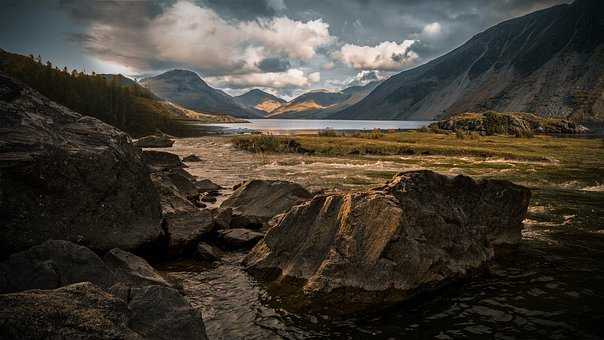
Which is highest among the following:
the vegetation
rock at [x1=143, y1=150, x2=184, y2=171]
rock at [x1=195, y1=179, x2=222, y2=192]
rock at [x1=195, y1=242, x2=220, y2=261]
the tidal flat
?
the vegetation

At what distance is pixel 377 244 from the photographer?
13.5m

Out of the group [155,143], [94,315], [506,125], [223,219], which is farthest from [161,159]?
[506,125]

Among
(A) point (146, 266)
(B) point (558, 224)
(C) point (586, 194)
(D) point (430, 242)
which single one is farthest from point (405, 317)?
(C) point (586, 194)

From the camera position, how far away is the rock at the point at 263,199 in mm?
24094

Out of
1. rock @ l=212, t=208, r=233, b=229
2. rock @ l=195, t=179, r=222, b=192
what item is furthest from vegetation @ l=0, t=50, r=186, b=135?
rock @ l=212, t=208, r=233, b=229

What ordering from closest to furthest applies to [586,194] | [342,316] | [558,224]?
1. [342,316]
2. [558,224]
3. [586,194]

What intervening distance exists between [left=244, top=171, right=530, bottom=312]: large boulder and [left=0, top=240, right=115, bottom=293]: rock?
6360mm

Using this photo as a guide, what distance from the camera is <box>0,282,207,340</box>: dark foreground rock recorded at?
20.2ft

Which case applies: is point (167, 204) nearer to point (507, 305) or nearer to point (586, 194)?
point (507, 305)

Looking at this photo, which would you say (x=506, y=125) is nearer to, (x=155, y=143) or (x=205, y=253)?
(x=155, y=143)

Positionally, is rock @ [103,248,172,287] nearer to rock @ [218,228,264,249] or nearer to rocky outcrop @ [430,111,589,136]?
rock @ [218,228,264,249]

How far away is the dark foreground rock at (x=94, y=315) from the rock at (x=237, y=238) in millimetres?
9867

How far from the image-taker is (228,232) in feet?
67.6

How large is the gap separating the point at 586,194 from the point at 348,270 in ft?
102
